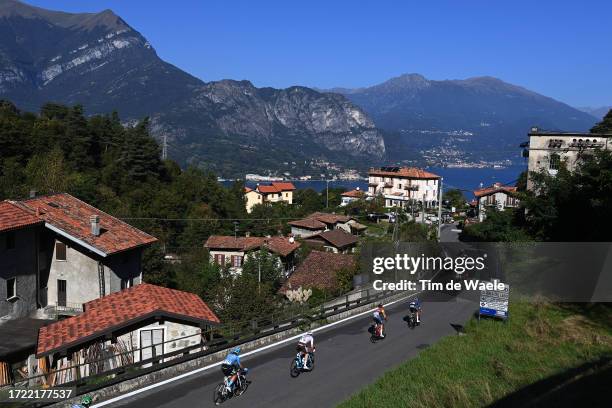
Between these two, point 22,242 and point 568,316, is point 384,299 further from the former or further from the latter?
point 22,242

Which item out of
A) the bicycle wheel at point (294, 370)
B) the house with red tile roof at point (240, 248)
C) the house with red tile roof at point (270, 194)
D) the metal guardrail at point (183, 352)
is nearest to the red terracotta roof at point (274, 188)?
the house with red tile roof at point (270, 194)

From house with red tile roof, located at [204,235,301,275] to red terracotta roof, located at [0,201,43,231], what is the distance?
27469 millimetres

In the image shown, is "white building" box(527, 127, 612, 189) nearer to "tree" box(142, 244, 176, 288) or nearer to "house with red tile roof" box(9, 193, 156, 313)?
"tree" box(142, 244, 176, 288)

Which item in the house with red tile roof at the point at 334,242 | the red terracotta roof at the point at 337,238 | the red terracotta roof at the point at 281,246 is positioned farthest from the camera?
the red terracotta roof at the point at 337,238

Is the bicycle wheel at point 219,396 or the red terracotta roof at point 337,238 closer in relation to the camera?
the bicycle wheel at point 219,396

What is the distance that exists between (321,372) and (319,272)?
23.9 meters

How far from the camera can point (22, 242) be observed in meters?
25.2

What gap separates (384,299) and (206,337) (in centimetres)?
1190

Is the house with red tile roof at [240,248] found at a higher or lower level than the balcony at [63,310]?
lower

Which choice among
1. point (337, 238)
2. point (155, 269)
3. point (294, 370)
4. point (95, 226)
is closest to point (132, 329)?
point (294, 370)

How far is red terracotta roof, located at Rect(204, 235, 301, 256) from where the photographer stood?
2051 inches

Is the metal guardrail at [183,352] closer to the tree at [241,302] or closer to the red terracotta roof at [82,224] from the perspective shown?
the tree at [241,302]

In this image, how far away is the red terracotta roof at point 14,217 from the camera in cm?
2391
